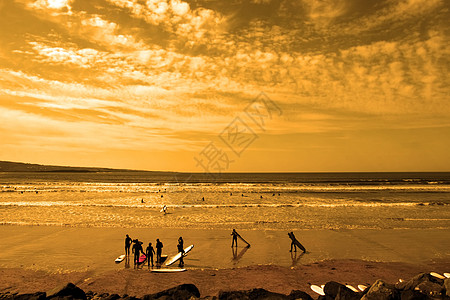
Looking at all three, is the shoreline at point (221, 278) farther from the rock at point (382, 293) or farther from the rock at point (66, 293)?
the rock at point (382, 293)

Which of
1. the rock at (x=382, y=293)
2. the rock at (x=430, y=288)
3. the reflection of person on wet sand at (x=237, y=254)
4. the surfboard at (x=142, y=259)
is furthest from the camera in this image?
the reflection of person on wet sand at (x=237, y=254)

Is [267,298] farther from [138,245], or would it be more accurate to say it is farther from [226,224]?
[226,224]

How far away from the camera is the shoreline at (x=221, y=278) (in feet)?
39.4

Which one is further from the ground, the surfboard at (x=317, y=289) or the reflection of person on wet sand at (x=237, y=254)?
the surfboard at (x=317, y=289)

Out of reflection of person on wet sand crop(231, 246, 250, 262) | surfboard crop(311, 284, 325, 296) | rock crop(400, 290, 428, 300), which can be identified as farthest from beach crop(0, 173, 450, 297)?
rock crop(400, 290, 428, 300)

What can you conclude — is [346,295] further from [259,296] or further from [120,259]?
[120,259]

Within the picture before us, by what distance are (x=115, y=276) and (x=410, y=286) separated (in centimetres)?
1152

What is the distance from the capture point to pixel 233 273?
1373 centimetres

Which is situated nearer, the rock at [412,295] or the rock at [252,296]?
the rock at [412,295]

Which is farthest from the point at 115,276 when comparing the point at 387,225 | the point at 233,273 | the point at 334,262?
the point at 387,225

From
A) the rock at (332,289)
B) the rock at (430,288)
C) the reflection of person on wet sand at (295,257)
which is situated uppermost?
the rock at (430,288)

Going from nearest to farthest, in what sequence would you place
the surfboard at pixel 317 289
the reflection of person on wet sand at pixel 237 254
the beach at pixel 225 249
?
the surfboard at pixel 317 289 → the beach at pixel 225 249 → the reflection of person on wet sand at pixel 237 254

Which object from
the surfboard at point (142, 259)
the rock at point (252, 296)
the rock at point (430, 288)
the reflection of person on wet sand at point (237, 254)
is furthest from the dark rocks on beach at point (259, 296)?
the surfboard at point (142, 259)

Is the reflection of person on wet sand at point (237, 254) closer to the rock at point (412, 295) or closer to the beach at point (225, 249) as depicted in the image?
the beach at point (225, 249)
